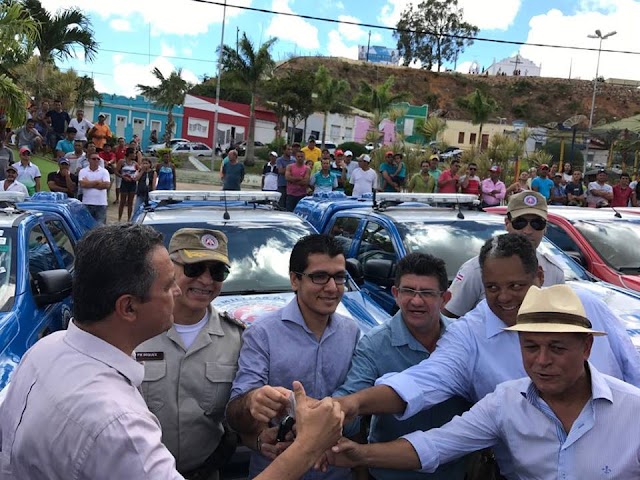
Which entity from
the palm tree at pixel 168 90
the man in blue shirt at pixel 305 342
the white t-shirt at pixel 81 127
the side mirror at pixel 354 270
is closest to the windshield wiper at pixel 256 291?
the side mirror at pixel 354 270

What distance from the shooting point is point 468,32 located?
97.2 m

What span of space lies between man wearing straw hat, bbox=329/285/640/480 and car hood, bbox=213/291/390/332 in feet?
6.93

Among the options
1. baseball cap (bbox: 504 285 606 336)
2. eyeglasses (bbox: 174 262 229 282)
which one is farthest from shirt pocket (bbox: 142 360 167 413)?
baseball cap (bbox: 504 285 606 336)

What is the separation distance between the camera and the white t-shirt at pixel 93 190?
429 inches

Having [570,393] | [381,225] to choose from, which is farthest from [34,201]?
[570,393]

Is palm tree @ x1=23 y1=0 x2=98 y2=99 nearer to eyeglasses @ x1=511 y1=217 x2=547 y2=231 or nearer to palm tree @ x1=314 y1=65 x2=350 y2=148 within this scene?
eyeglasses @ x1=511 y1=217 x2=547 y2=231

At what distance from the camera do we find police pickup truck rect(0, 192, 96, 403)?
4.02 m

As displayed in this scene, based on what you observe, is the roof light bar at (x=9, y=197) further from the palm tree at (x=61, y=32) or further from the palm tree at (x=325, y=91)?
the palm tree at (x=325, y=91)

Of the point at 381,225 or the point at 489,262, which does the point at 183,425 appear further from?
the point at 381,225

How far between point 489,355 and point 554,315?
54cm

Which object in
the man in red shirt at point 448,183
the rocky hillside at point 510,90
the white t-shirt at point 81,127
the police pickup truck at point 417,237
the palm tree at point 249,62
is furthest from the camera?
the rocky hillside at point 510,90

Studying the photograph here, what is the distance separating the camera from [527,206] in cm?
463

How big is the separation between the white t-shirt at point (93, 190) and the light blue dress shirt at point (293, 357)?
29.4 feet

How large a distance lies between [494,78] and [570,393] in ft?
317
